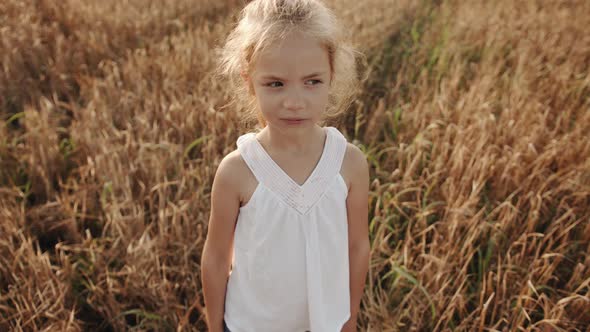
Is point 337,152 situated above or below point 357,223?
above

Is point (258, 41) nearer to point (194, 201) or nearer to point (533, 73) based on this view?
point (194, 201)

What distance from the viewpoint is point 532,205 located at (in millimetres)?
1854

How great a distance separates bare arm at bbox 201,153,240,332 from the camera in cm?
102

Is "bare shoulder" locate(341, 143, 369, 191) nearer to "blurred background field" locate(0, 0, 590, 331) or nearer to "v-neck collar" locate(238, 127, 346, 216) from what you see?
"v-neck collar" locate(238, 127, 346, 216)

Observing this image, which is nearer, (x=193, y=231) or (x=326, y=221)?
(x=326, y=221)

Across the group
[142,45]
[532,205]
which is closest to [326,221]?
[532,205]

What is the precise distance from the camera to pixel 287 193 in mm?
1020

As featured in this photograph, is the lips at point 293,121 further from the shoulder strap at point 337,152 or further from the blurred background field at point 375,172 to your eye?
the blurred background field at point 375,172

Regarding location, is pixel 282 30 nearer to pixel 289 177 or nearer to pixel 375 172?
pixel 289 177

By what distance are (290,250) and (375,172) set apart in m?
1.28

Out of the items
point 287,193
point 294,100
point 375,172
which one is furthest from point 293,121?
point 375,172

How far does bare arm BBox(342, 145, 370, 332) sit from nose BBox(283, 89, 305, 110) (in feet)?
0.71

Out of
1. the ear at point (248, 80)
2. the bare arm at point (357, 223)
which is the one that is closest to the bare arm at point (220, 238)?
the ear at point (248, 80)

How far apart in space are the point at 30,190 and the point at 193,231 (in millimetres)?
842
